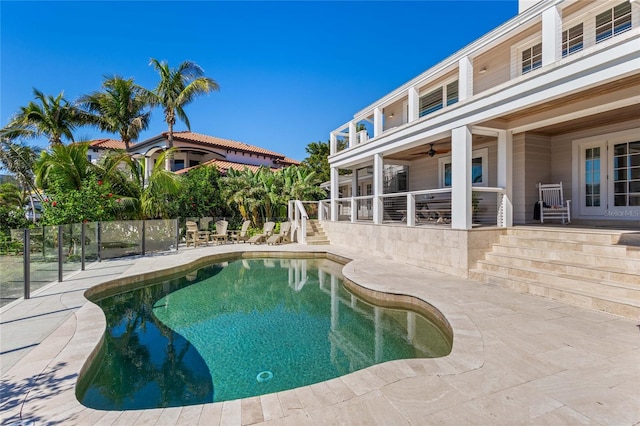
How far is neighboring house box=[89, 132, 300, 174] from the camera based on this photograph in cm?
2769

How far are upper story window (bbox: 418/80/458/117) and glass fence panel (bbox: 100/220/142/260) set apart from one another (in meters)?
13.7

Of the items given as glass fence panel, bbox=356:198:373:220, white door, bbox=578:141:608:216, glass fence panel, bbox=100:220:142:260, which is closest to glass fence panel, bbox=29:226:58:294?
glass fence panel, bbox=100:220:142:260

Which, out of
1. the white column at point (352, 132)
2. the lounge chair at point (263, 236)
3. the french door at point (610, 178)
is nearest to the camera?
the french door at point (610, 178)

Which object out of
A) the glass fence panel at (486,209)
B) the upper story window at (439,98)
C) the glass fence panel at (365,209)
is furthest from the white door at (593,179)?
the glass fence panel at (365,209)

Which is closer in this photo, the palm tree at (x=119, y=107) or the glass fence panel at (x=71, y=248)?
the glass fence panel at (x=71, y=248)

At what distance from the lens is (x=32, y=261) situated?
744cm

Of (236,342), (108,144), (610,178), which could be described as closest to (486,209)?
(610,178)

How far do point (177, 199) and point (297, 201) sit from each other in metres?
6.97

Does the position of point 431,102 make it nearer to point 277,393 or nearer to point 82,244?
point 277,393

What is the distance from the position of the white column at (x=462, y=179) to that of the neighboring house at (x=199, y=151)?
18.7 meters

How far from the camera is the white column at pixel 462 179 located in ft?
29.2

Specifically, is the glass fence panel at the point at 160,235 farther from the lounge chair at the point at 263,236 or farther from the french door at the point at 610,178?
the french door at the point at 610,178

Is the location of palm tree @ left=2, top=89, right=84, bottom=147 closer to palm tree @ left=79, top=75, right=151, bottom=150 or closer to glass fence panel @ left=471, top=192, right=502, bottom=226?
palm tree @ left=79, top=75, right=151, bottom=150

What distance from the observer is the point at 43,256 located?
8016 mm
